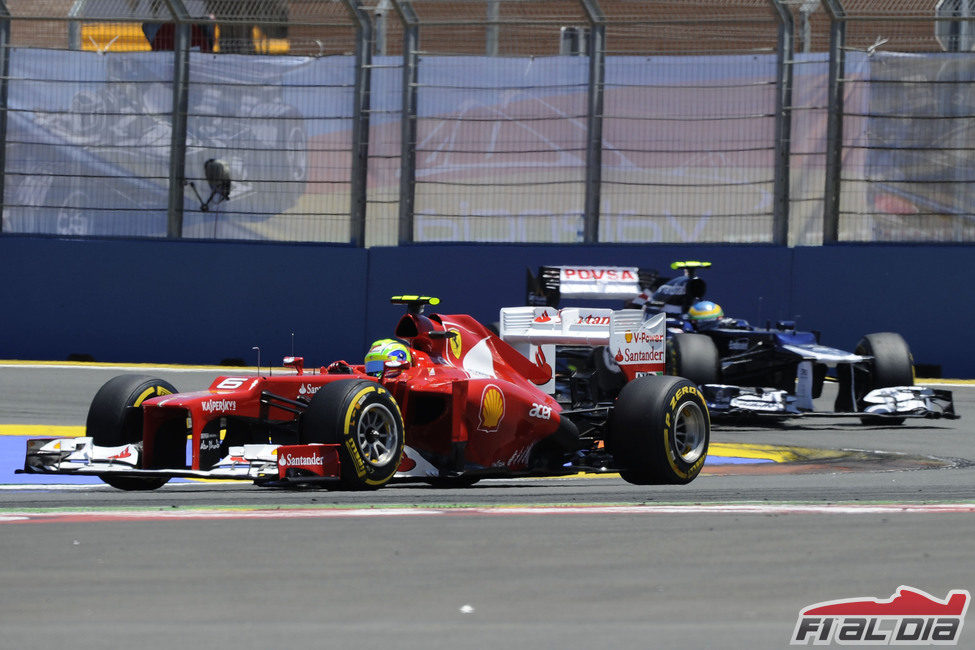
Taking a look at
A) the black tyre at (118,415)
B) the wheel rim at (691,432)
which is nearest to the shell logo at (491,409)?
the wheel rim at (691,432)

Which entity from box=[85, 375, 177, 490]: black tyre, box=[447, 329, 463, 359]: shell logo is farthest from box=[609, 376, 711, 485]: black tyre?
box=[85, 375, 177, 490]: black tyre

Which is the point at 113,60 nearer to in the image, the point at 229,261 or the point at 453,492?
the point at 229,261

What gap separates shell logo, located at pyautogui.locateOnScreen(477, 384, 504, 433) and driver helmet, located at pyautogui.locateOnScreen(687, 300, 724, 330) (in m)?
5.97

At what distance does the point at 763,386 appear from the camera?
14.8m

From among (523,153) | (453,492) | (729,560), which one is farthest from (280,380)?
(523,153)

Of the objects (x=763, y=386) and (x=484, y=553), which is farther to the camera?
(x=763, y=386)

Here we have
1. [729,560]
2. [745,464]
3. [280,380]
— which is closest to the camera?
[729,560]

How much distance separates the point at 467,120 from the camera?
1797 centimetres

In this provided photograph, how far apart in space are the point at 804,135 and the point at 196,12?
709 cm

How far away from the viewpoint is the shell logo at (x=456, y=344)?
9.40 metres

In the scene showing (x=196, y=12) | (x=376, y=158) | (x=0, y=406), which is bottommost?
(x=0, y=406)

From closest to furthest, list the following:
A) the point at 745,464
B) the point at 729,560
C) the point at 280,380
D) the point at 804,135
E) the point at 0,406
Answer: the point at 729,560, the point at 280,380, the point at 745,464, the point at 0,406, the point at 804,135

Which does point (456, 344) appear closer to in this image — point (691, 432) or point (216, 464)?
point (691, 432)

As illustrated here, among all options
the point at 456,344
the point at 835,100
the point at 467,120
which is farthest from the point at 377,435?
the point at 835,100
